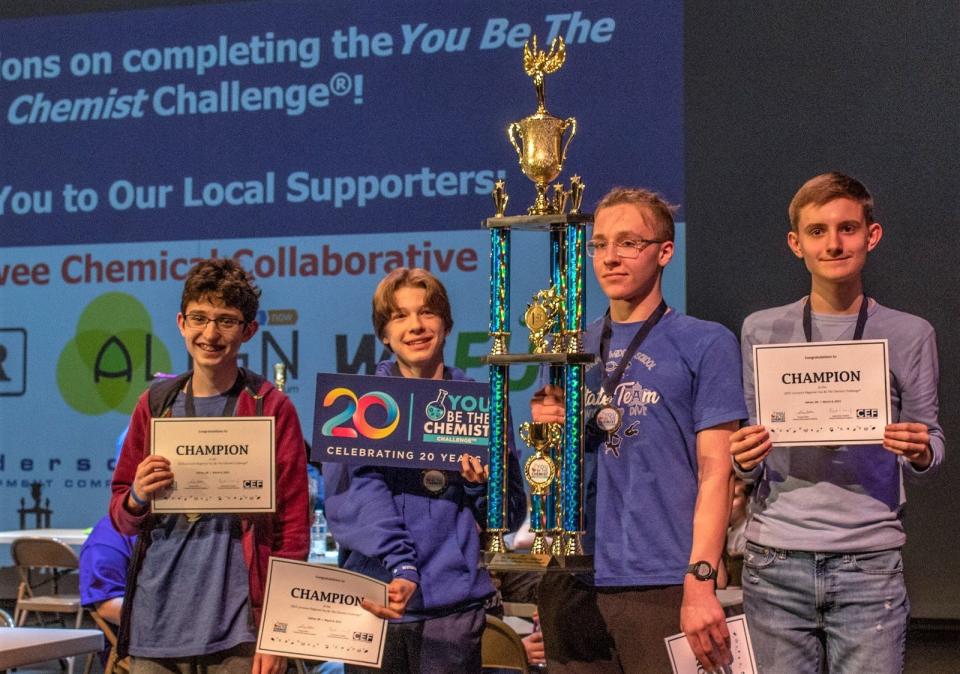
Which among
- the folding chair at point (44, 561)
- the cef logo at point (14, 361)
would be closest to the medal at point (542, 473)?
the folding chair at point (44, 561)

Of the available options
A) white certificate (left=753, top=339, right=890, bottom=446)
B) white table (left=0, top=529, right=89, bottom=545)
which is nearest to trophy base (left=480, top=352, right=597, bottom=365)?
white certificate (left=753, top=339, right=890, bottom=446)

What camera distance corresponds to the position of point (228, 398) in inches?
115

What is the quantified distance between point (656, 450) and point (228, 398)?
1.04 m

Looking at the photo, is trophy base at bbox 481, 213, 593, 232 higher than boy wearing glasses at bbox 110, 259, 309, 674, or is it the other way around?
trophy base at bbox 481, 213, 593, 232

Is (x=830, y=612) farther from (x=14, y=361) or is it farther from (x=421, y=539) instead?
(x=14, y=361)

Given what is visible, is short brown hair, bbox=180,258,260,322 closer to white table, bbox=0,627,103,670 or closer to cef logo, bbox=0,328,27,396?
white table, bbox=0,627,103,670

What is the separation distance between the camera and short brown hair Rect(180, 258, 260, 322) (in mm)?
2920

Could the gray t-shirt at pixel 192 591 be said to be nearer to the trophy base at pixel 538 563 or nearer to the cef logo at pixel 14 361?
the trophy base at pixel 538 563

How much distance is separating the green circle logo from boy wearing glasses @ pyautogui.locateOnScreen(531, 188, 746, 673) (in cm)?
522

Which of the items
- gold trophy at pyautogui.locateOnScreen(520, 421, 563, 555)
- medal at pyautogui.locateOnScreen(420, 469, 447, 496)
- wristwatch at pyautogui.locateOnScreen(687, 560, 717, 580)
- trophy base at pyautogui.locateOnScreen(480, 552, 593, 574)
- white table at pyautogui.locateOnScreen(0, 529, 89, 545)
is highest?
gold trophy at pyautogui.locateOnScreen(520, 421, 563, 555)

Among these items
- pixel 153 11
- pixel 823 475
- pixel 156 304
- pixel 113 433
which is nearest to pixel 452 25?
pixel 153 11

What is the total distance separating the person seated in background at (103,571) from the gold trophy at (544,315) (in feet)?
6.65

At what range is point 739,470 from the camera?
2.55 metres

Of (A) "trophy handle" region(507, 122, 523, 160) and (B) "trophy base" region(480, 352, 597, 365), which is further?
(A) "trophy handle" region(507, 122, 523, 160)
